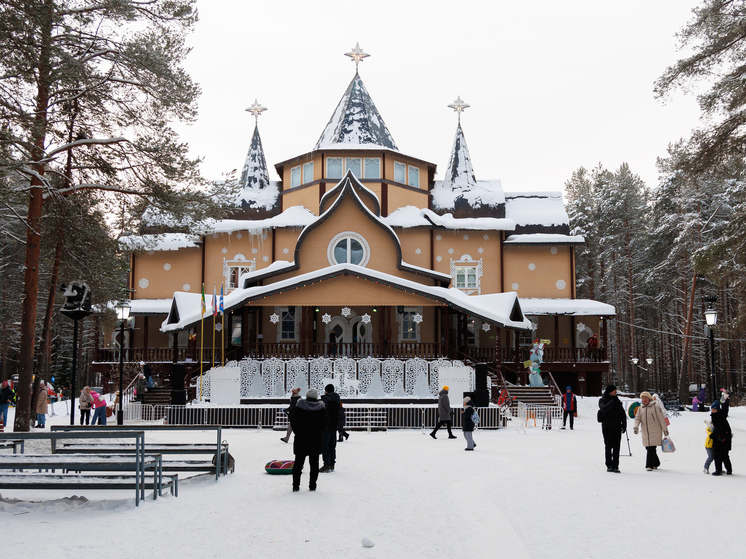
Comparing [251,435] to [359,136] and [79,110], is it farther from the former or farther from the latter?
[359,136]

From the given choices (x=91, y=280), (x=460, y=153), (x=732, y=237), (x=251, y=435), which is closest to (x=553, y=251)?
(x=460, y=153)

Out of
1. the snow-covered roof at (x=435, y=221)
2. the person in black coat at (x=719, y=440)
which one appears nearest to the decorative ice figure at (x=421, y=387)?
the snow-covered roof at (x=435, y=221)

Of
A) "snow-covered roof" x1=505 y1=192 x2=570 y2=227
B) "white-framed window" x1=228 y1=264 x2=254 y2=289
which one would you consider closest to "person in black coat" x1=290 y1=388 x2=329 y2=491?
"white-framed window" x1=228 y1=264 x2=254 y2=289

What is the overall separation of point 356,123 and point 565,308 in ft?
44.6

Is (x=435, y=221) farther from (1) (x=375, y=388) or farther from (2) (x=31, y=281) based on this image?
(2) (x=31, y=281)

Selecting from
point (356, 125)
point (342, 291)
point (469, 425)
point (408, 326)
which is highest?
point (356, 125)

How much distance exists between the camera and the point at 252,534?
7492mm

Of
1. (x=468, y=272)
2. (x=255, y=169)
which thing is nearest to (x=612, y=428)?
(x=468, y=272)

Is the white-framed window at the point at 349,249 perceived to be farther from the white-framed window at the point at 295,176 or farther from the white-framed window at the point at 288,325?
the white-framed window at the point at 295,176

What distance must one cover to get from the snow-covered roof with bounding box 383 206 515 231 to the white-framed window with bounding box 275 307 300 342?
626cm

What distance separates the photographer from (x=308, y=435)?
998 cm

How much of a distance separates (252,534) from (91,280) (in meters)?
12.3

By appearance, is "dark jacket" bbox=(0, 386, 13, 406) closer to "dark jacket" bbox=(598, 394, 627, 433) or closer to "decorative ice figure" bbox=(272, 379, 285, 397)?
"decorative ice figure" bbox=(272, 379, 285, 397)

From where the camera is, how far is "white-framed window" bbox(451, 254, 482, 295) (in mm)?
36656
